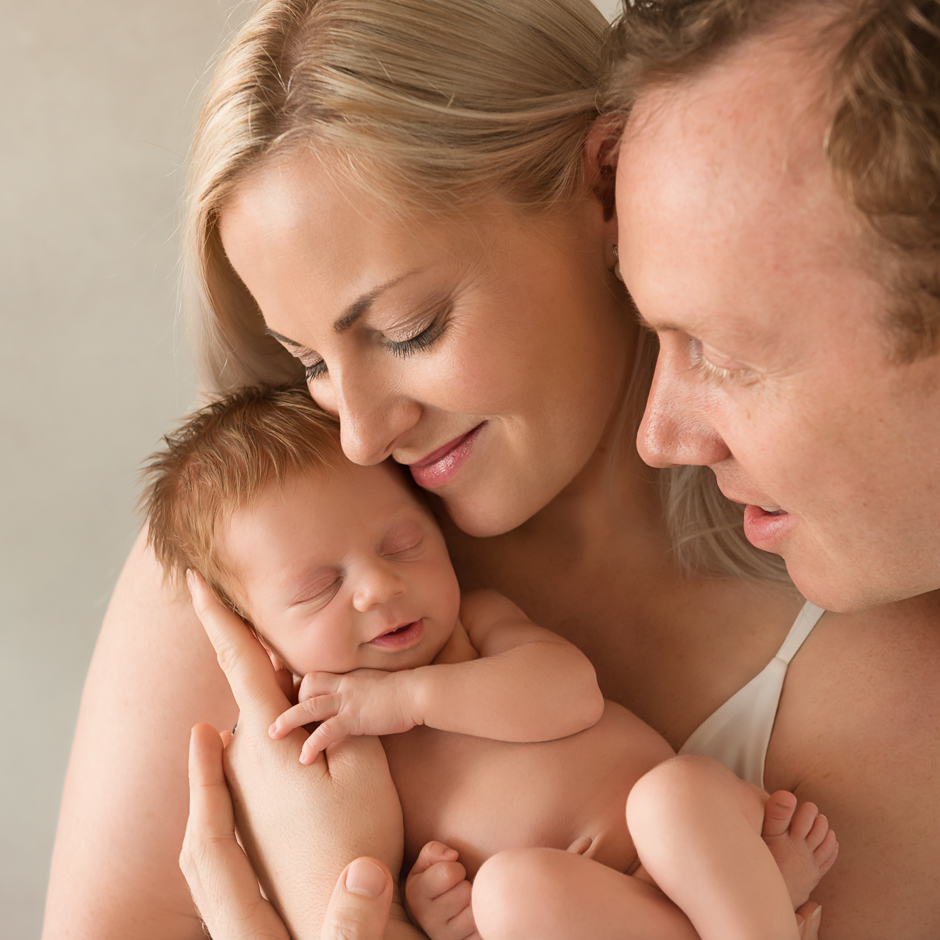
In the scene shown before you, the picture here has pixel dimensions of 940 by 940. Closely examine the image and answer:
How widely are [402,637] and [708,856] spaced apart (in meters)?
0.60

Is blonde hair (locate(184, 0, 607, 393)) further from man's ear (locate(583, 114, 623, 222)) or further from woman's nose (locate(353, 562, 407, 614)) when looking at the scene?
woman's nose (locate(353, 562, 407, 614))

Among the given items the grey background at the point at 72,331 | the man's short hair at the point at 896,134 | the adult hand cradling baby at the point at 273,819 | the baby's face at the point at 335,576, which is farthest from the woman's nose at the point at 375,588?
the grey background at the point at 72,331

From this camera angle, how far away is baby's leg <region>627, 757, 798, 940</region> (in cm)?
114

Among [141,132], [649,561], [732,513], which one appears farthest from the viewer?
[141,132]

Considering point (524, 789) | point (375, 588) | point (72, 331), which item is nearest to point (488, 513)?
point (375, 588)

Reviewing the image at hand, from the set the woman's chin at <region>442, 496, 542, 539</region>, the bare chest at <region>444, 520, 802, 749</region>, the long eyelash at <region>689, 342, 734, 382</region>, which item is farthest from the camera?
the bare chest at <region>444, 520, 802, 749</region>

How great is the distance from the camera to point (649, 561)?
5.85 ft

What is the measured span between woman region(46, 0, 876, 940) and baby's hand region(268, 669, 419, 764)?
0.05 meters

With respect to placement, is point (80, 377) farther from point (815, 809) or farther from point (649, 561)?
A: point (815, 809)

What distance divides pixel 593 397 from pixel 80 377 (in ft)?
5.50

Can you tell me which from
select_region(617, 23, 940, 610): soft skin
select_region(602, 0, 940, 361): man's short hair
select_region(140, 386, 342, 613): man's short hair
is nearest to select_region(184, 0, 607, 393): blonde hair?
select_region(617, 23, 940, 610): soft skin

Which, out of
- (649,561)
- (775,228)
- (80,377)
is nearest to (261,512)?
(649,561)

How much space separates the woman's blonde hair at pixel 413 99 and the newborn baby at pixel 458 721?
0.47 metres

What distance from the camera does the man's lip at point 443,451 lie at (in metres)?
1.47
